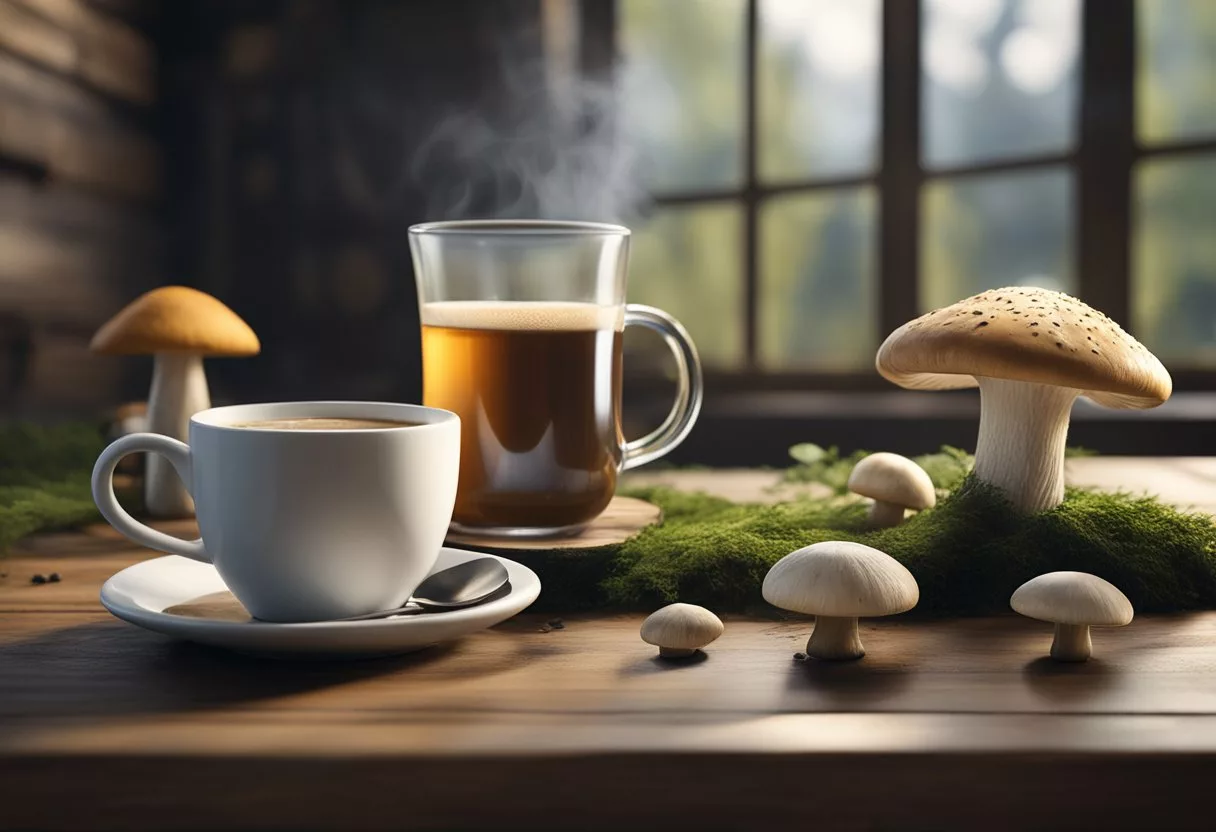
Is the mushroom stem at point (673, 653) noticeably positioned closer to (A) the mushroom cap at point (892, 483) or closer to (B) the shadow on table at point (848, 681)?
(B) the shadow on table at point (848, 681)

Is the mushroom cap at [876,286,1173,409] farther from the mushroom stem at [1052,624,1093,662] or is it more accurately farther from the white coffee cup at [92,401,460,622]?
the white coffee cup at [92,401,460,622]

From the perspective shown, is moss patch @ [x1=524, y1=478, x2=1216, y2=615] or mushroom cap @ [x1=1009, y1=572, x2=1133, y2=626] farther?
moss patch @ [x1=524, y1=478, x2=1216, y2=615]

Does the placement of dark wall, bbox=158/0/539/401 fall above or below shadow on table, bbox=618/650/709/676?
above

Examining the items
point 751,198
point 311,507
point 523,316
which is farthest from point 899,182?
point 311,507

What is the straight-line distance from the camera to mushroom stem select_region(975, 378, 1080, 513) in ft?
3.04

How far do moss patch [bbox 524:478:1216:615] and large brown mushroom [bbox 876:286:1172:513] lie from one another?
4 cm

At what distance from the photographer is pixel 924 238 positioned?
267 cm

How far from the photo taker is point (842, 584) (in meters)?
0.68

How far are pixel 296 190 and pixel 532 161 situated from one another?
64 centimetres

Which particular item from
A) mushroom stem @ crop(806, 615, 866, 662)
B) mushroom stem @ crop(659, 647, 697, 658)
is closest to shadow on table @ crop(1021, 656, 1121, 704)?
mushroom stem @ crop(806, 615, 866, 662)

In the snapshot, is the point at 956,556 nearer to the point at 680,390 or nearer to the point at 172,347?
the point at 680,390

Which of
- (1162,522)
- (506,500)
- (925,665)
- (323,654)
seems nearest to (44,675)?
(323,654)

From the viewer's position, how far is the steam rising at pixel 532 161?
2.84m

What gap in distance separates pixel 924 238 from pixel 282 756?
2.39 m
